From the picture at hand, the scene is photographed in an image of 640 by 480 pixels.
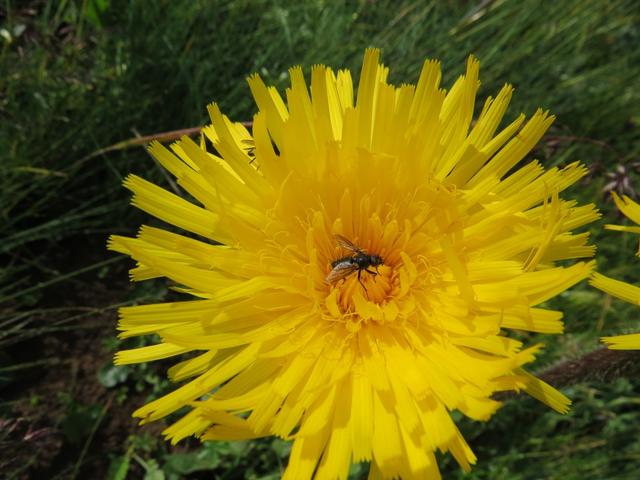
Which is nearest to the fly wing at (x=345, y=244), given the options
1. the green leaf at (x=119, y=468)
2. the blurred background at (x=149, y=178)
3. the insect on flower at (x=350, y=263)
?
the insect on flower at (x=350, y=263)

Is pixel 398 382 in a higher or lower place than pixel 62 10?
lower

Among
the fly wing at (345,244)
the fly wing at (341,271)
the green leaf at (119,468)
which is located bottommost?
the green leaf at (119,468)

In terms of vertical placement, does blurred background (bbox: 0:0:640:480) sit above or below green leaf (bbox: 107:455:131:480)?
above

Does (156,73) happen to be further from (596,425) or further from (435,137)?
(596,425)

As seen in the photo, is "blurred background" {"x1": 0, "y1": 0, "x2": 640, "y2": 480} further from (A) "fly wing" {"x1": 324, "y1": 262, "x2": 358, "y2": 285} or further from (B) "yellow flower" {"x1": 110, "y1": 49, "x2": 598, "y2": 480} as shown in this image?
(A) "fly wing" {"x1": 324, "y1": 262, "x2": 358, "y2": 285}

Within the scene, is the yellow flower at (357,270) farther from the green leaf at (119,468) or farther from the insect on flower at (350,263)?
the green leaf at (119,468)

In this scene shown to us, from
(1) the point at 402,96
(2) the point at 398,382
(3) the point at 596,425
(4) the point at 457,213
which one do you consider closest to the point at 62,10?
(1) the point at 402,96

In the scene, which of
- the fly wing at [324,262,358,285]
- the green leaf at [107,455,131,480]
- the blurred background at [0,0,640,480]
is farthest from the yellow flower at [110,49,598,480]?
the green leaf at [107,455,131,480]

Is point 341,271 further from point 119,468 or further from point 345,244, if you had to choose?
point 119,468
